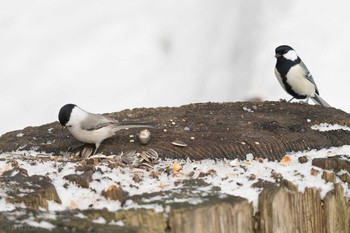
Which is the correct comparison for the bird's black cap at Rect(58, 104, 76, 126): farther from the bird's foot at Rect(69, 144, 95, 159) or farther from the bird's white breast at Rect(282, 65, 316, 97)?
the bird's white breast at Rect(282, 65, 316, 97)

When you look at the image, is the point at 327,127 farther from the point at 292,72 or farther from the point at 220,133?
the point at 292,72

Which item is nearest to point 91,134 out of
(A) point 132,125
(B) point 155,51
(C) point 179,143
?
(A) point 132,125


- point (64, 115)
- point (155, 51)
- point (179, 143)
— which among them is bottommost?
point (179, 143)

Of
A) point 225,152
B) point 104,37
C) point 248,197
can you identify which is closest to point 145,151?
point 225,152

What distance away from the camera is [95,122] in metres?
4.36

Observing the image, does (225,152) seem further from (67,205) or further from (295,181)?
(67,205)

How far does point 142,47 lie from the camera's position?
27.2 ft

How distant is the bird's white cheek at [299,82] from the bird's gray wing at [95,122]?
1.79 meters

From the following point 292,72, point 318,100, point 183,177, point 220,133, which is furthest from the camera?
point 318,100

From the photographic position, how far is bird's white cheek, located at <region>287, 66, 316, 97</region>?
18.9 feet

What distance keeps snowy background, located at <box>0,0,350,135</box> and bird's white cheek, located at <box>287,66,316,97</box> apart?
1656 mm

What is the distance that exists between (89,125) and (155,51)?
402cm

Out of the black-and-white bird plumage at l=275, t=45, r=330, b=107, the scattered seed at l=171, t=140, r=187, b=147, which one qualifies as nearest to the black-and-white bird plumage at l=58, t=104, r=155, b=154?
the scattered seed at l=171, t=140, r=187, b=147

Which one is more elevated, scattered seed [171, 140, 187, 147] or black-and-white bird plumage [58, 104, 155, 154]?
black-and-white bird plumage [58, 104, 155, 154]
